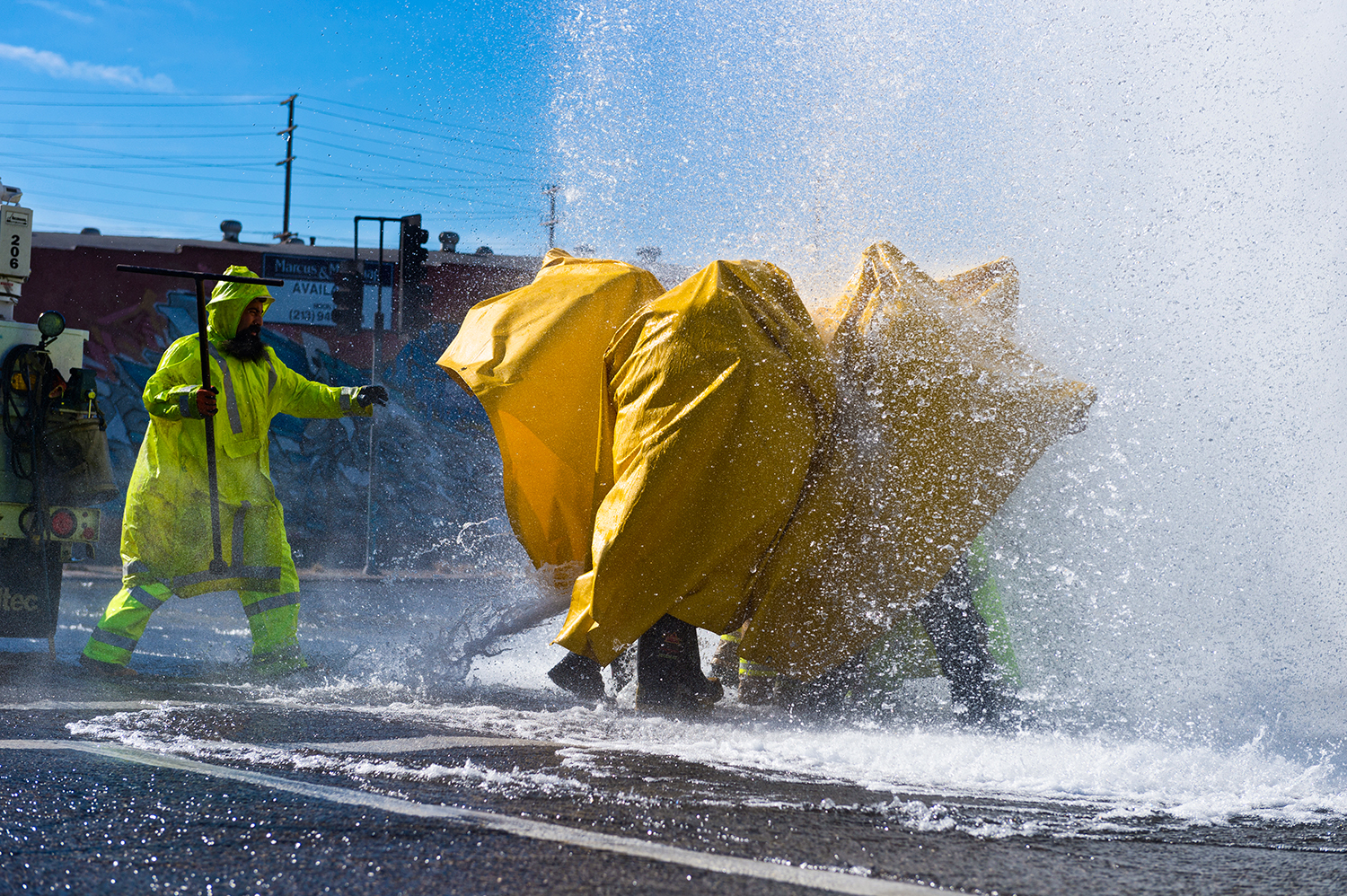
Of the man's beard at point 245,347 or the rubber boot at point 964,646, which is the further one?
the man's beard at point 245,347

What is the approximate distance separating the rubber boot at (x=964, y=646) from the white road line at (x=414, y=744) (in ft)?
4.60

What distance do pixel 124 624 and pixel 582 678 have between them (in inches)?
75.6

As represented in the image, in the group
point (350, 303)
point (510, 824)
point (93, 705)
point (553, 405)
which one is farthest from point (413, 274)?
point (510, 824)

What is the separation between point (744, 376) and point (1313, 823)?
2.04m

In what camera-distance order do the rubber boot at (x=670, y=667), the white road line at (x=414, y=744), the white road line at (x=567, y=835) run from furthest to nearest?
the rubber boot at (x=670, y=667) → the white road line at (x=414, y=744) → the white road line at (x=567, y=835)

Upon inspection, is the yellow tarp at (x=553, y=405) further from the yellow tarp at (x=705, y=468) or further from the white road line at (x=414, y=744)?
the white road line at (x=414, y=744)

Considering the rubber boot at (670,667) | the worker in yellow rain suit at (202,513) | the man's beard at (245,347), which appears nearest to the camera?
the rubber boot at (670,667)

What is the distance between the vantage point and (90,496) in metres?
5.47

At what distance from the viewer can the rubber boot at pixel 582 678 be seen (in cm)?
443

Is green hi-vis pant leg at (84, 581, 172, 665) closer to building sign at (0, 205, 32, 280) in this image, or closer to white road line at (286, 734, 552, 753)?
building sign at (0, 205, 32, 280)

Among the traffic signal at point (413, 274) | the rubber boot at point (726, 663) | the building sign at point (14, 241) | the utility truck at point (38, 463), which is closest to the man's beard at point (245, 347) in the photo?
the utility truck at point (38, 463)

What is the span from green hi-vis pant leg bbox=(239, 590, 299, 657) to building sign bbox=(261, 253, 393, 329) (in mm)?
15828

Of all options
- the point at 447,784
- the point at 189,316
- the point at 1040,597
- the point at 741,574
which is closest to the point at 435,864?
the point at 447,784

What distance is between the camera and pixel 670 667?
4.11 m
